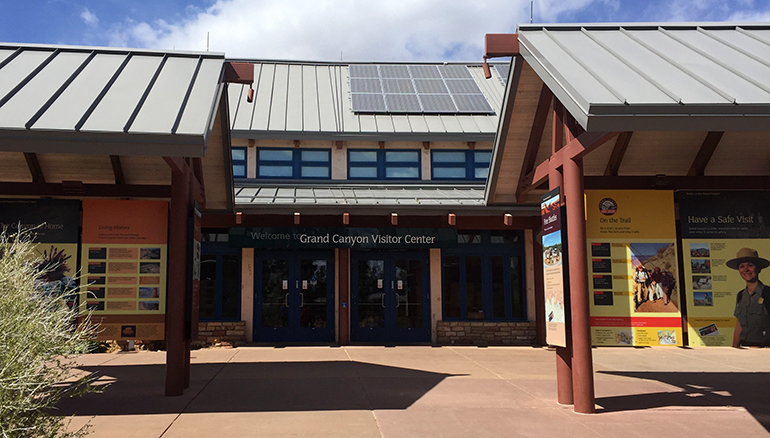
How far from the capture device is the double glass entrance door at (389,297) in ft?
52.8

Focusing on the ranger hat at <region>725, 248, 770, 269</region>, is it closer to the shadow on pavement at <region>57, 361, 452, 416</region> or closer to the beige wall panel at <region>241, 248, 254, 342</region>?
the shadow on pavement at <region>57, 361, 452, 416</region>

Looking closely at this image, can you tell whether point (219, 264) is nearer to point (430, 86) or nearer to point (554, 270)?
point (430, 86)

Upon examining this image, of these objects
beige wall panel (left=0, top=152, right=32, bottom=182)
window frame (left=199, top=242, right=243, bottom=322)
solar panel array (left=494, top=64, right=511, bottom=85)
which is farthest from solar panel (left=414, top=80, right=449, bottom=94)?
beige wall panel (left=0, top=152, right=32, bottom=182)

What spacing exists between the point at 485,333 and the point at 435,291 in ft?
5.58

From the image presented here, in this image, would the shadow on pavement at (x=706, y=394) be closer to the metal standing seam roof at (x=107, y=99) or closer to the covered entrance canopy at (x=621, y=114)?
the covered entrance canopy at (x=621, y=114)

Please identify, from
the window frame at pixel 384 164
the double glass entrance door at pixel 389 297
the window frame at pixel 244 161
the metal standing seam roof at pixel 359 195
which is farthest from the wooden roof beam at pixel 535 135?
the window frame at pixel 244 161

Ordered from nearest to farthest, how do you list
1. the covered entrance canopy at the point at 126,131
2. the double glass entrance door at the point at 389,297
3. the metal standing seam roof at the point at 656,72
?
the metal standing seam roof at the point at 656,72 → the covered entrance canopy at the point at 126,131 → the double glass entrance door at the point at 389,297

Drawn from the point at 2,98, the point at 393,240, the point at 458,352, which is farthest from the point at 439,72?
the point at 2,98

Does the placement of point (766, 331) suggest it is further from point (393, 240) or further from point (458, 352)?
point (393, 240)

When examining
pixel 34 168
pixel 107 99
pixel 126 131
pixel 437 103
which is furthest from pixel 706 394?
pixel 437 103

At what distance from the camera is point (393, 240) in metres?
15.2

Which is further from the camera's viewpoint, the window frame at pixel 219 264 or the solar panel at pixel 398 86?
the solar panel at pixel 398 86

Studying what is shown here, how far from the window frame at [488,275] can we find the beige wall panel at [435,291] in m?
0.12

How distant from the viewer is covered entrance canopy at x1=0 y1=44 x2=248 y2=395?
263 inches
